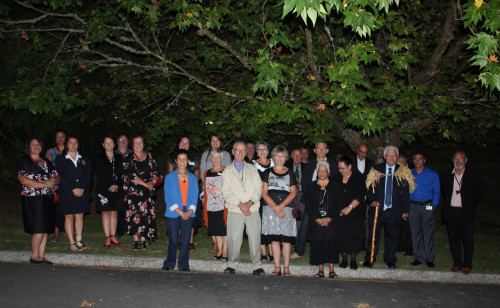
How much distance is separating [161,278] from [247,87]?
510 cm

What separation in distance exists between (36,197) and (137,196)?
5.69 feet

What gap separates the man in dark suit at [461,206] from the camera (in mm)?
8906

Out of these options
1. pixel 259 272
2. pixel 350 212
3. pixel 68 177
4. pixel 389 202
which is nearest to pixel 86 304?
pixel 259 272

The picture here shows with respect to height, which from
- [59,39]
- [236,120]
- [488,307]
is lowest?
[488,307]

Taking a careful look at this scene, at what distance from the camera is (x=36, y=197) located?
839 centimetres

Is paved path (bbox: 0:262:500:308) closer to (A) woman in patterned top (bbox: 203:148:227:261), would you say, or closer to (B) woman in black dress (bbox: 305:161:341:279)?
(B) woman in black dress (bbox: 305:161:341:279)

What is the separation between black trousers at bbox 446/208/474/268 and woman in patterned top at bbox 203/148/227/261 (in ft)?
13.1

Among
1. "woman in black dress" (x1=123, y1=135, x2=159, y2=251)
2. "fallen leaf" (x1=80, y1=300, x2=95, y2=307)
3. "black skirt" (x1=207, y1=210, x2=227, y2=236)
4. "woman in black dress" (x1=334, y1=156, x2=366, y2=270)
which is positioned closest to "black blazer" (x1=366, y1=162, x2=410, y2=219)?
"woman in black dress" (x1=334, y1=156, x2=366, y2=270)

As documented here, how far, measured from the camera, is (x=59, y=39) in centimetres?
1248

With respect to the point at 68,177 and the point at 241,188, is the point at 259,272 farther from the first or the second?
the point at 68,177

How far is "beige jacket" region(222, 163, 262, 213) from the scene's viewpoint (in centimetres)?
834

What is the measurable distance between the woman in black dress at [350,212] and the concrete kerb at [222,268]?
0.34 m

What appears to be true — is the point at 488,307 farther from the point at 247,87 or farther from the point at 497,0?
the point at 247,87

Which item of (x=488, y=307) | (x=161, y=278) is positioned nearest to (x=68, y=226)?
(x=161, y=278)
